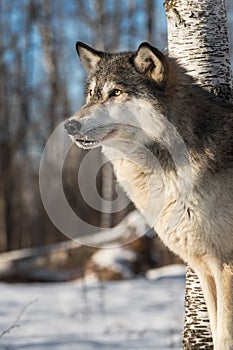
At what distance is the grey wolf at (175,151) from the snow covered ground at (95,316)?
1.45 m

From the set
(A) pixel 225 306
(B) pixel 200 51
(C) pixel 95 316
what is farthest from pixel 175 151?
(C) pixel 95 316

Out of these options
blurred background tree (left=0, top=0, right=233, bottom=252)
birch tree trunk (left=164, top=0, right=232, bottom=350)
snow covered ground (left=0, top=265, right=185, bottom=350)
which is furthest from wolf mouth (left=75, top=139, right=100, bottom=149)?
blurred background tree (left=0, top=0, right=233, bottom=252)

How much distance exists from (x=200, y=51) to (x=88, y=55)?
0.85 m

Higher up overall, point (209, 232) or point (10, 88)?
point (10, 88)

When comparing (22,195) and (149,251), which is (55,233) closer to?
(22,195)

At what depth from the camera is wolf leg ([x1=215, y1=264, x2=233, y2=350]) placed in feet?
11.8

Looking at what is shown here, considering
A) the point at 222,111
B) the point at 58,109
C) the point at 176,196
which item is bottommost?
the point at 176,196

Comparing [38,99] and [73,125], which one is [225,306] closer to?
[73,125]

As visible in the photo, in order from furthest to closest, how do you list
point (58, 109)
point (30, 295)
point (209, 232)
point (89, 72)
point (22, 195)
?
point (22, 195)
point (58, 109)
point (30, 295)
point (89, 72)
point (209, 232)

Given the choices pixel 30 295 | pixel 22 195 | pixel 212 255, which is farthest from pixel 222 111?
pixel 22 195

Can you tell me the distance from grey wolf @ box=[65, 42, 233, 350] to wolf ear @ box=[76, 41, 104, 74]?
0.31 m

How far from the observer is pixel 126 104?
151 inches

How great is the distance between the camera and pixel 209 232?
360 centimetres

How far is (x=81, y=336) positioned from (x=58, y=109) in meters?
15.4
